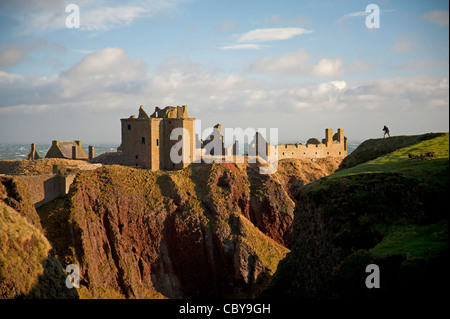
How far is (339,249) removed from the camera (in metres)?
25.9

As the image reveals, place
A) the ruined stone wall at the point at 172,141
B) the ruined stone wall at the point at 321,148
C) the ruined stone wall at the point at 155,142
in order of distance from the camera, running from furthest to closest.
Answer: the ruined stone wall at the point at 321,148 → the ruined stone wall at the point at 172,141 → the ruined stone wall at the point at 155,142

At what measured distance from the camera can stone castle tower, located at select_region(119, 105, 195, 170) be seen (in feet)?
223

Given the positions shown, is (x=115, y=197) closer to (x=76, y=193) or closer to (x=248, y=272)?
(x=76, y=193)

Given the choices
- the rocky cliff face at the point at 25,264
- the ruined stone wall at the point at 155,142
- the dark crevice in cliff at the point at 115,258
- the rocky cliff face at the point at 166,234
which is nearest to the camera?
the rocky cliff face at the point at 25,264

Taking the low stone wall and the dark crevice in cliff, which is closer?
the low stone wall

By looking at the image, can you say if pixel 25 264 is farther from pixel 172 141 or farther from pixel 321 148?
pixel 321 148

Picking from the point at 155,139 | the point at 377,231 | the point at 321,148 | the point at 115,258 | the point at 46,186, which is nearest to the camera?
the point at 377,231

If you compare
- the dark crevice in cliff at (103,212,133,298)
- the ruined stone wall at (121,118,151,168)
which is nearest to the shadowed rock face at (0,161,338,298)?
the dark crevice in cliff at (103,212,133,298)

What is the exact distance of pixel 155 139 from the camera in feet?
223

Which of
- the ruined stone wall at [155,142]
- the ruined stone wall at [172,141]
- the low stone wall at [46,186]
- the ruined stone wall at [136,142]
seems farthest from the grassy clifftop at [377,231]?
the ruined stone wall at [136,142]

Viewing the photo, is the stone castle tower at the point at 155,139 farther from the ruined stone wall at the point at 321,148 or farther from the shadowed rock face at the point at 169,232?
the ruined stone wall at the point at 321,148

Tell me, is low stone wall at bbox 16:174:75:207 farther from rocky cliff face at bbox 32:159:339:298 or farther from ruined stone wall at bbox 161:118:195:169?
ruined stone wall at bbox 161:118:195:169

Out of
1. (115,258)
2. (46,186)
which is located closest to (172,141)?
(115,258)

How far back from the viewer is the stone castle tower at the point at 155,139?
67.9 m
